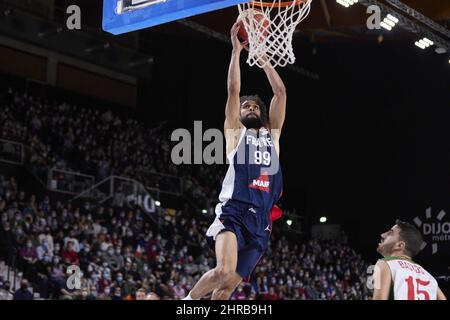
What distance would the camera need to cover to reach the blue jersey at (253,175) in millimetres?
7094

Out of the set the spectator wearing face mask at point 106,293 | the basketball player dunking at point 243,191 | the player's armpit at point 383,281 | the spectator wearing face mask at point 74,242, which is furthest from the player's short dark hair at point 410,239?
the spectator wearing face mask at point 74,242

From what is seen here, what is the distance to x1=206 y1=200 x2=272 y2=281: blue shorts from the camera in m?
6.91

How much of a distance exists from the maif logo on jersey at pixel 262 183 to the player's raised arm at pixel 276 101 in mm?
563

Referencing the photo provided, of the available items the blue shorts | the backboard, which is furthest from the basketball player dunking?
the backboard

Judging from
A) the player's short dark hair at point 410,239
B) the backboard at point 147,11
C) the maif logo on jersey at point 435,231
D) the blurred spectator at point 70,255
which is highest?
the backboard at point 147,11

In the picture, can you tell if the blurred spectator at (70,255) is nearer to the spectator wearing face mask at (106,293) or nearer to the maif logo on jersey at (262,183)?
the spectator wearing face mask at (106,293)

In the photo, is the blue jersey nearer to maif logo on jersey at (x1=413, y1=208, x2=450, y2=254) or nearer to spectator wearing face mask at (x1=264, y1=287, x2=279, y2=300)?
spectator wearing face mask at (x1=264, y1=287, x2=279, y2=300)

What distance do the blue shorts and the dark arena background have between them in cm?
870

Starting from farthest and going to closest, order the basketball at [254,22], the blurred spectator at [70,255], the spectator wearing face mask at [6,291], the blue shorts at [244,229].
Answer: the blurred spectator at [70,255], the spectator wearing face mask at [6,291], the basketball at [254,22], the blue shorts at [244,229]

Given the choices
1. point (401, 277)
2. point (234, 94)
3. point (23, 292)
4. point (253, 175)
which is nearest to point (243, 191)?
point (253, 175)

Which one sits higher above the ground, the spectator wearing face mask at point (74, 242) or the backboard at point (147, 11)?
the backboard at point (147, 11)

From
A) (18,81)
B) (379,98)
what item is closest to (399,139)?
(379,98)

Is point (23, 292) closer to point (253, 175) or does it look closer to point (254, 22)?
point (253, 175)
